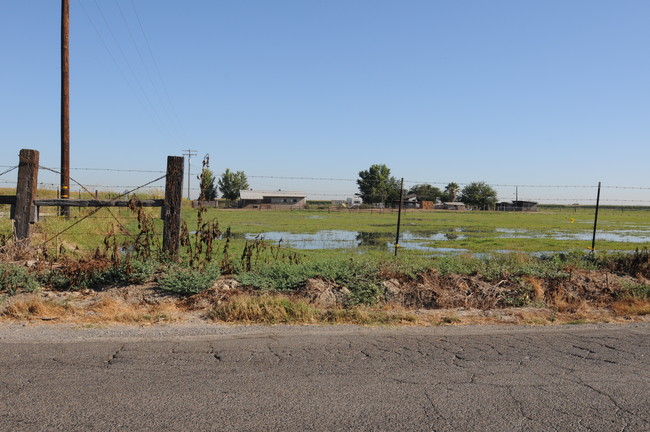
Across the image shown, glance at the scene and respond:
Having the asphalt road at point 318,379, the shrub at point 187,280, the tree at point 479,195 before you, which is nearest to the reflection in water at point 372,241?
the shrub at point 187,280

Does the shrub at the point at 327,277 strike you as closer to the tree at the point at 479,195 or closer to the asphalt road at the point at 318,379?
the asphalt road at the point at 318,379

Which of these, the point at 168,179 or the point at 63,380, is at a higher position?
the point at 168,179

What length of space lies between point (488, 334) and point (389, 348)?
1746 mm

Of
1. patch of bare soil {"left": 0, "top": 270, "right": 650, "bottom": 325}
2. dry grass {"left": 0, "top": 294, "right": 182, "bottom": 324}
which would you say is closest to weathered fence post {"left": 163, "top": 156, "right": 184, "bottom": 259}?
patch of bare soil {"left": 0, "top": 270, "right": 650, "bottom": 325}

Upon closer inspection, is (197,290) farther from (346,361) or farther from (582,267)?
(582,267)

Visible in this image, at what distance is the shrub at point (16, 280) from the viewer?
8.74 meters

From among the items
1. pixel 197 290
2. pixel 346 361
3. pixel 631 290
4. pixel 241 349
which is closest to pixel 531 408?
pixel 346 361

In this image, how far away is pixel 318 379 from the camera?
509 centimetres

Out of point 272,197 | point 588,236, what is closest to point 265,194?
point 272,197

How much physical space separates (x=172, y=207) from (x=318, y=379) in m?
6.32

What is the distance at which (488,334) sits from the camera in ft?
23.6

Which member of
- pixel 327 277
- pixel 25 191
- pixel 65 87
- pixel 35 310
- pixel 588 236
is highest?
pixel 65 87

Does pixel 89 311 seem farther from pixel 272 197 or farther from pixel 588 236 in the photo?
pixel 272 197

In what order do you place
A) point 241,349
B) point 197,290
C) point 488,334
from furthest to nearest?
point 197,290, point 488,334, point 241,349
